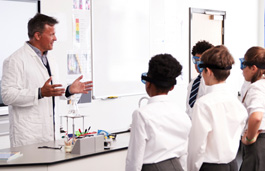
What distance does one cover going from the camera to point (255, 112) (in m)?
2.87

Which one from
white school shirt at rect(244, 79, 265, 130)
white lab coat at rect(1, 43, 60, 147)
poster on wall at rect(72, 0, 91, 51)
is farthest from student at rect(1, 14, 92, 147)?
poster on wall at rect(72, 0, 91, 51)

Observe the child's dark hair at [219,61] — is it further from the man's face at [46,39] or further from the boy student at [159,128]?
the man's face at [46,39]

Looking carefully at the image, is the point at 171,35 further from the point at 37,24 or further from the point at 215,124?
the point at 215,124

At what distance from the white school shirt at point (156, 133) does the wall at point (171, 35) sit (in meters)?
2.60

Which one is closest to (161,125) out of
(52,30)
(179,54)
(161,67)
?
(161,67)

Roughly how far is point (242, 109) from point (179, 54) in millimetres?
3845

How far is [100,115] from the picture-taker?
5.29 metres

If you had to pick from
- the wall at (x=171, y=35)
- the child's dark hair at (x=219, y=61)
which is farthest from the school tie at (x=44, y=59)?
the child's dark hair at (x=219, y=61)

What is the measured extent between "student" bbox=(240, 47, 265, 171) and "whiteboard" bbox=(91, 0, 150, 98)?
7.59ft

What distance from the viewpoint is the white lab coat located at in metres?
3.18

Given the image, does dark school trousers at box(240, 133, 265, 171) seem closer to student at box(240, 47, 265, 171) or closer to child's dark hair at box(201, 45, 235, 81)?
student at box(240, 47, 265, 171)

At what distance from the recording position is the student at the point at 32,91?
317cm

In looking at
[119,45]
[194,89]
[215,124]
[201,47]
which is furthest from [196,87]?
[119,45]

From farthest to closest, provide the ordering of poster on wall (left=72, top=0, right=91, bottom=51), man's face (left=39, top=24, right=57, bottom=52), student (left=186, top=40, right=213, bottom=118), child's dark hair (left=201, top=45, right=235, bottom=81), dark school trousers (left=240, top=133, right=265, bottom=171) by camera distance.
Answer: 1. poster on wall (left=72, top=0, right=91, bottom=51)
2. student (left=186, top=40, right=213, bottom=118)
3. man's face (left=39, top=24, right=57, bottom=52)
4. dark school trousers (left=240, top=133, right=265, bottom=171)
5. child's dark hair (left=201, top=45, right=235, bottom=81)
